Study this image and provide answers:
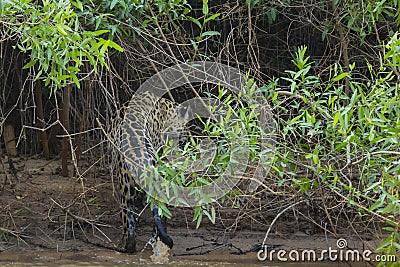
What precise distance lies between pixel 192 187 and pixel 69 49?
95cm

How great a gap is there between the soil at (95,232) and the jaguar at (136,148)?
7.0 inches

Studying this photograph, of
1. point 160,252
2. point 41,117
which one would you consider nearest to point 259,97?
point 160,252

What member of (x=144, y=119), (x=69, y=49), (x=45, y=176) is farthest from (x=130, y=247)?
(x=69, y=49)

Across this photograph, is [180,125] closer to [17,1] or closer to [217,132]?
[217,132]

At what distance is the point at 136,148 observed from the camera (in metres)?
5.51

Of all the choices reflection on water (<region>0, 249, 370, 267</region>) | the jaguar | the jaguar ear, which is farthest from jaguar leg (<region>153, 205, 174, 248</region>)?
the jaguar ear

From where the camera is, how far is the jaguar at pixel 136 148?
215 inches

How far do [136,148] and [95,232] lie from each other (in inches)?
32.4

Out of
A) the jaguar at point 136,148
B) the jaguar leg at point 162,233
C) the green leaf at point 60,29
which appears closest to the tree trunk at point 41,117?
the jaguar at point 136,148

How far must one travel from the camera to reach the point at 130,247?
5500mm

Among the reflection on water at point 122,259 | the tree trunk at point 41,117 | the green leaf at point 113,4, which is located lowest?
the reflection on water at point 122,259

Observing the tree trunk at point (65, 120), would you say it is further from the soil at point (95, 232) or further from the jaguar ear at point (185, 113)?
the jaguar ear at point (185, 113)

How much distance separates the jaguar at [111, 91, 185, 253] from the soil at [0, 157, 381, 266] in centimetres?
18

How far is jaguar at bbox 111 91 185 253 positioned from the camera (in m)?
5.47
